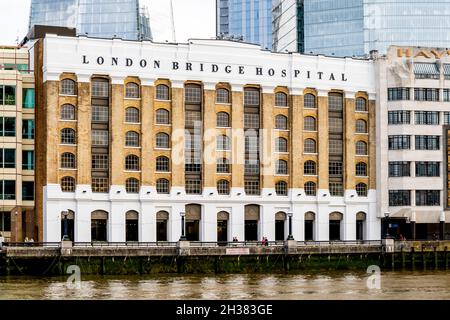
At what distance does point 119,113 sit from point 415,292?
42.8m

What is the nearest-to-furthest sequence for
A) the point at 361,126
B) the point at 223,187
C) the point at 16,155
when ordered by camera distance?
1. the point at 16,155
2. the point at 223,187
3. the point at 361,126

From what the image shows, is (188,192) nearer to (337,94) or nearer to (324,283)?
(337,94)

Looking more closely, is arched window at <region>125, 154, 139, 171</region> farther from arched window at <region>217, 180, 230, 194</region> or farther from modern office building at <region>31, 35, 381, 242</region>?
arched window at <region>217, 180, 230, 194</region>

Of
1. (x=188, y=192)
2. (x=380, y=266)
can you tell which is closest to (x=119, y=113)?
(x=188, y=192)

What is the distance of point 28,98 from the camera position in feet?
302

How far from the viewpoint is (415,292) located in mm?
57062

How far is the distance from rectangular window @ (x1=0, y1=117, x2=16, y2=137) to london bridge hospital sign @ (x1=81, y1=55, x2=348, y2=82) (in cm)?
910

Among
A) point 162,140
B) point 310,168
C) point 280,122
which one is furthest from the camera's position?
point 310,168

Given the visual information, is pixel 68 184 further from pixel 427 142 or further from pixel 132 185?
pixel 427 142

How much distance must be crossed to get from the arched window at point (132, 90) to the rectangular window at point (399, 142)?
29.4 m

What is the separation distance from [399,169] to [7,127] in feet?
140

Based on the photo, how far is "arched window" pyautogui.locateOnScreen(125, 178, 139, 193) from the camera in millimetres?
91750

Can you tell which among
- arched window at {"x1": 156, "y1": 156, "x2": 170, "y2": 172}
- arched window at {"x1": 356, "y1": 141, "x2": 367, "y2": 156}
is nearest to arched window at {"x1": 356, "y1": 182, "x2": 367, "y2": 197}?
arched window at {"x1": 356, "y1": 141, "x2": 367, "y2": 156}

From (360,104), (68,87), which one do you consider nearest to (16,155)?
(68,87)
